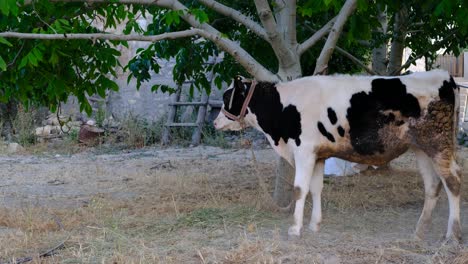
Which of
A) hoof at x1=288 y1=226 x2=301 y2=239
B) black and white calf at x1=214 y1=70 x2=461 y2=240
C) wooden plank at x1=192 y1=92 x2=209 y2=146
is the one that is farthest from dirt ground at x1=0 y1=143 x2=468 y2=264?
wooden plank at x1=192 y1=92 x2=209 y2=146

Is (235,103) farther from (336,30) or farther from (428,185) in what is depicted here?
(428,185)

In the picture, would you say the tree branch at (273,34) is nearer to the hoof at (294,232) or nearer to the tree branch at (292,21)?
the tree branch at (292,21)

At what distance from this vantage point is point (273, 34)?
7.30m

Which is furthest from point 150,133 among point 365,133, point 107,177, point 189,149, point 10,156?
point 365,133

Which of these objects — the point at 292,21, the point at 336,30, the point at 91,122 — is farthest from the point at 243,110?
the point at 91,122

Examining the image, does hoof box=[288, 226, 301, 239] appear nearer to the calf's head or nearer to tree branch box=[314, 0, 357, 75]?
the calf's head

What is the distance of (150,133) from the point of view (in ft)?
50.8

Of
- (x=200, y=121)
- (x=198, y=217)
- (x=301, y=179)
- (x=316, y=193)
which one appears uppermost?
(x=301, y=179)

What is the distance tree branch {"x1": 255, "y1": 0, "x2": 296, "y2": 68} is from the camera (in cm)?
728

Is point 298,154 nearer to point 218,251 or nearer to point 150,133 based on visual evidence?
point 218,251

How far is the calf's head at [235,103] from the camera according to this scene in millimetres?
6754

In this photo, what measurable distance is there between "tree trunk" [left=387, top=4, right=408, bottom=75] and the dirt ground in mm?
1573

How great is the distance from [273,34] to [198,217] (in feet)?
6.77

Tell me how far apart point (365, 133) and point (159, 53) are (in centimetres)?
395
